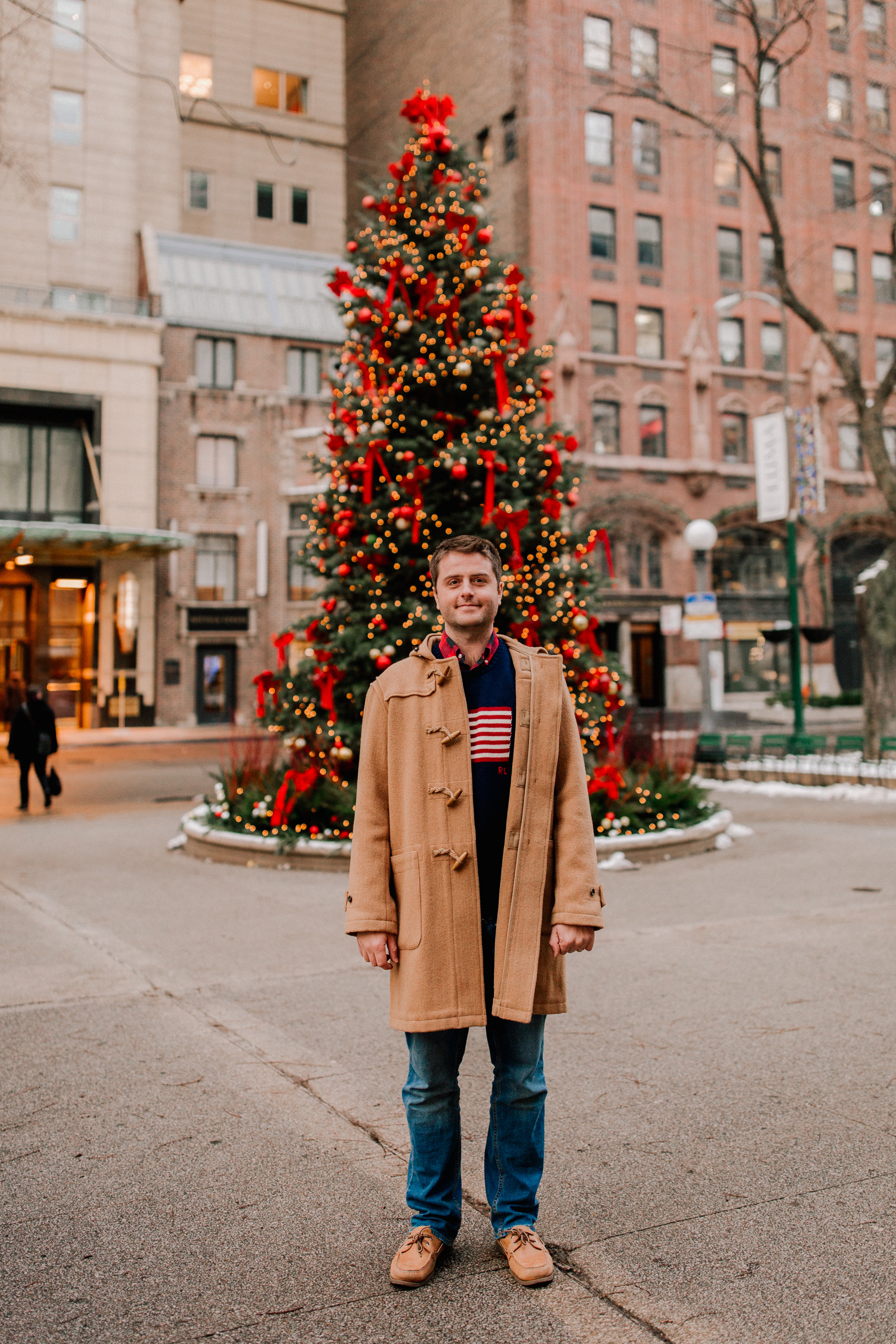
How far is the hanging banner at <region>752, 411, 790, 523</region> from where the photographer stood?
21.7 metres

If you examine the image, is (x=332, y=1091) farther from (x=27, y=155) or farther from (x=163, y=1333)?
(x=27, y=155)

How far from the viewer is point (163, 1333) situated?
271 cm

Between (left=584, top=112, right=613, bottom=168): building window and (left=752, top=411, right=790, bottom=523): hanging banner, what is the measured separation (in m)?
20.5

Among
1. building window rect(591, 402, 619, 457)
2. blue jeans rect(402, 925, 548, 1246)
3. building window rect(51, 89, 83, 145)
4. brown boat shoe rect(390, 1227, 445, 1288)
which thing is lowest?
brown boat shoe rect(390, 1227, 445, 1288)

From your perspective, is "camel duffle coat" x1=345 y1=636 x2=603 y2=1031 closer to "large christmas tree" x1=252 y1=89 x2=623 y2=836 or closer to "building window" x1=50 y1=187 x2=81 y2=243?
"large christmas tree" x1=252 y1=89 x2=623 y2=836

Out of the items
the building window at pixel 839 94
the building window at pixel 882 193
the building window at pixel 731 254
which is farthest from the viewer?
the building window at pixel 731 254

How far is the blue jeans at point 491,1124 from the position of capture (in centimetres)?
300

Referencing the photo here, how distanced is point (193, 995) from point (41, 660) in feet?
101

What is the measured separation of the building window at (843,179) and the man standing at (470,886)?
44951 millimetres

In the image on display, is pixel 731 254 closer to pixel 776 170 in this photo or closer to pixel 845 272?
pixel 776 170

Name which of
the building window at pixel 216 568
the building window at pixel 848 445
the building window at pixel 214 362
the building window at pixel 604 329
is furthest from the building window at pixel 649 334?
the building window at pixel 216 568

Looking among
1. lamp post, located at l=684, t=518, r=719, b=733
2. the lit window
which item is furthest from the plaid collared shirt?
the lit window

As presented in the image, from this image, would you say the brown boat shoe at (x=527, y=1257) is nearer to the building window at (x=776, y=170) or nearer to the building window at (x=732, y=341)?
the building window at (x=732, y=341)

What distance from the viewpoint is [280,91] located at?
43.9 meters
